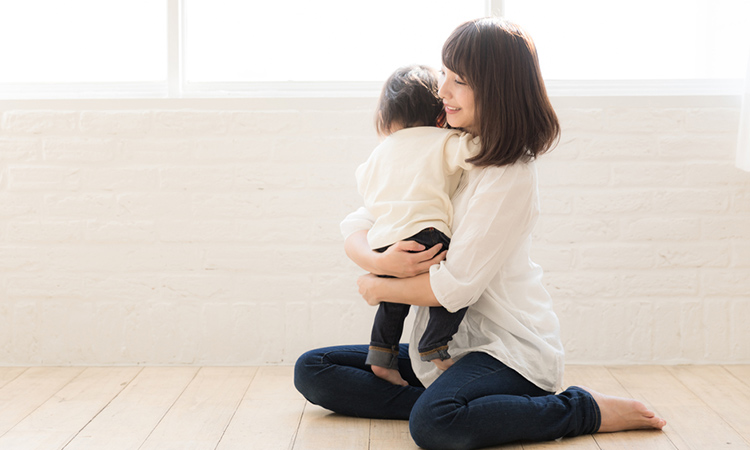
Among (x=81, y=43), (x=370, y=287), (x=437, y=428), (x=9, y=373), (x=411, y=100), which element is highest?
(x=81, y=43)

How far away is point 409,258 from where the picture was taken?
163 cm

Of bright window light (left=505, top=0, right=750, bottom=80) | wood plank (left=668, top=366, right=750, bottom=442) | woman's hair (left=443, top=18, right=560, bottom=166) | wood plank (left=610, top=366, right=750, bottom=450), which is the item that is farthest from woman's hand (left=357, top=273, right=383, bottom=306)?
bright window light (left=505, top=0, right=750, bottom=80)

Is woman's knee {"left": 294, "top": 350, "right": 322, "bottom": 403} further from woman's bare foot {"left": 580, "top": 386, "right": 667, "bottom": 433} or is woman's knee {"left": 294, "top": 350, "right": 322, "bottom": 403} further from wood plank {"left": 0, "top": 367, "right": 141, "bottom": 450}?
woman's bare foot {"left": 580, "top": 386, "right": 667, "bottom": 433}

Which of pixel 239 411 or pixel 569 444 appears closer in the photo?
pixel 569 444

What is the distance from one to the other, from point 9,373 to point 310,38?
1.41 m

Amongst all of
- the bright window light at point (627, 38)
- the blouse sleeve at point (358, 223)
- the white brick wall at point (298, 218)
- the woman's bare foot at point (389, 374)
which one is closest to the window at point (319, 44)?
the bright window light at point (627, 38)

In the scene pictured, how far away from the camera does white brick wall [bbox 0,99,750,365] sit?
2354 millimetres

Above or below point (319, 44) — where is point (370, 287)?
below

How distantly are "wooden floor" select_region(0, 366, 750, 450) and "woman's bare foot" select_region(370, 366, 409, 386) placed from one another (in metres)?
0.10

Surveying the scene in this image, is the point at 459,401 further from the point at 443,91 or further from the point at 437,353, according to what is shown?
the point at 443,91

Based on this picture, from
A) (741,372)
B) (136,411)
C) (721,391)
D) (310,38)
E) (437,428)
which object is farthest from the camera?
(310,38)

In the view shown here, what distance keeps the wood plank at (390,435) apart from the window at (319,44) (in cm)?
111

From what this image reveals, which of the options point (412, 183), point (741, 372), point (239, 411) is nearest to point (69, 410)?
point (239, 411)

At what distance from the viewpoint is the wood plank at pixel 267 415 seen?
167cm
